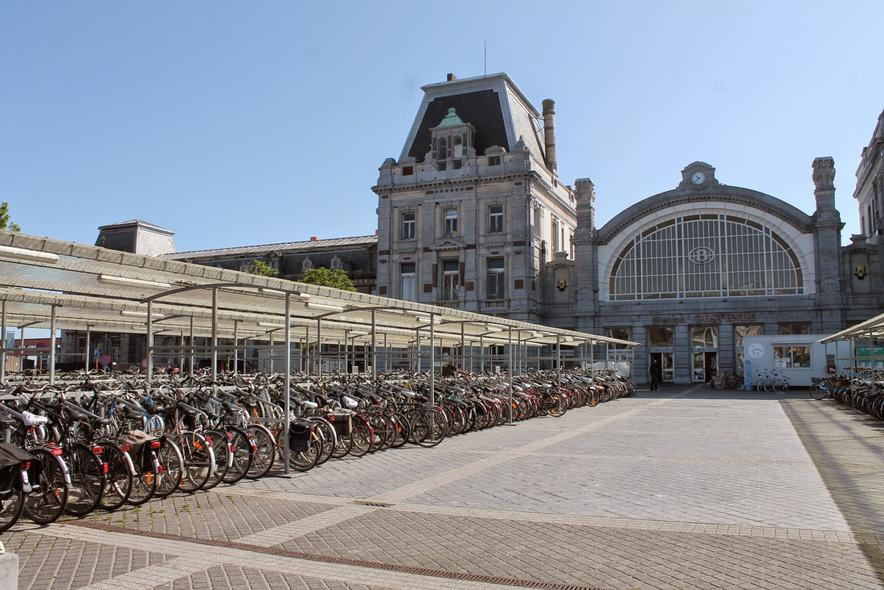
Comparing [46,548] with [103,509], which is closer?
[46,548]

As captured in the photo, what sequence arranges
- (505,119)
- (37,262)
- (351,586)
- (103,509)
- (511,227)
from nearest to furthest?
(351,586)
(103,509)
(37,262)
(511,227)
(505,119)

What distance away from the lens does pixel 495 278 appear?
4919cm

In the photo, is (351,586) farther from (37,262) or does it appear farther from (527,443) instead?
(527,443)

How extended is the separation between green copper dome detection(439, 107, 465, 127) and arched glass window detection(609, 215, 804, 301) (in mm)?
13814

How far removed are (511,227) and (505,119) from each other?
805 cm

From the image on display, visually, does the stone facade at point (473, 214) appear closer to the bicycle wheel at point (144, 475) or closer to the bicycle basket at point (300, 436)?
the bicycle basket at point (300, 436)

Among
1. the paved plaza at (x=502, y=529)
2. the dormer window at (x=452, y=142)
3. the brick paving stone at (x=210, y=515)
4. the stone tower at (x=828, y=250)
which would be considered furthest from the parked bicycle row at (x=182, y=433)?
the dormer window at (x=452, y=142)

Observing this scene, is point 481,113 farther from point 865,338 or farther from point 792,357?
point 865,338

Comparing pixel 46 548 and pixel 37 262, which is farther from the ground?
pixel 37 262

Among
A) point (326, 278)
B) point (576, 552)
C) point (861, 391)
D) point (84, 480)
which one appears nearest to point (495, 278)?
point (326, 278)

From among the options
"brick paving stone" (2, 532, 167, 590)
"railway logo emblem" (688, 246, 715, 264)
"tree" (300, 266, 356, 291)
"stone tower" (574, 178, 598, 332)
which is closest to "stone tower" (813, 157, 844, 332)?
"railway logo emblem" (688, 246, 715, 264)

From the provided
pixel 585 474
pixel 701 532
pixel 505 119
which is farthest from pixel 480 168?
pixel 701 532

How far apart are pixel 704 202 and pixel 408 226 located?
1836 cm

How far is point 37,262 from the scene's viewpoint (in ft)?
31.1
